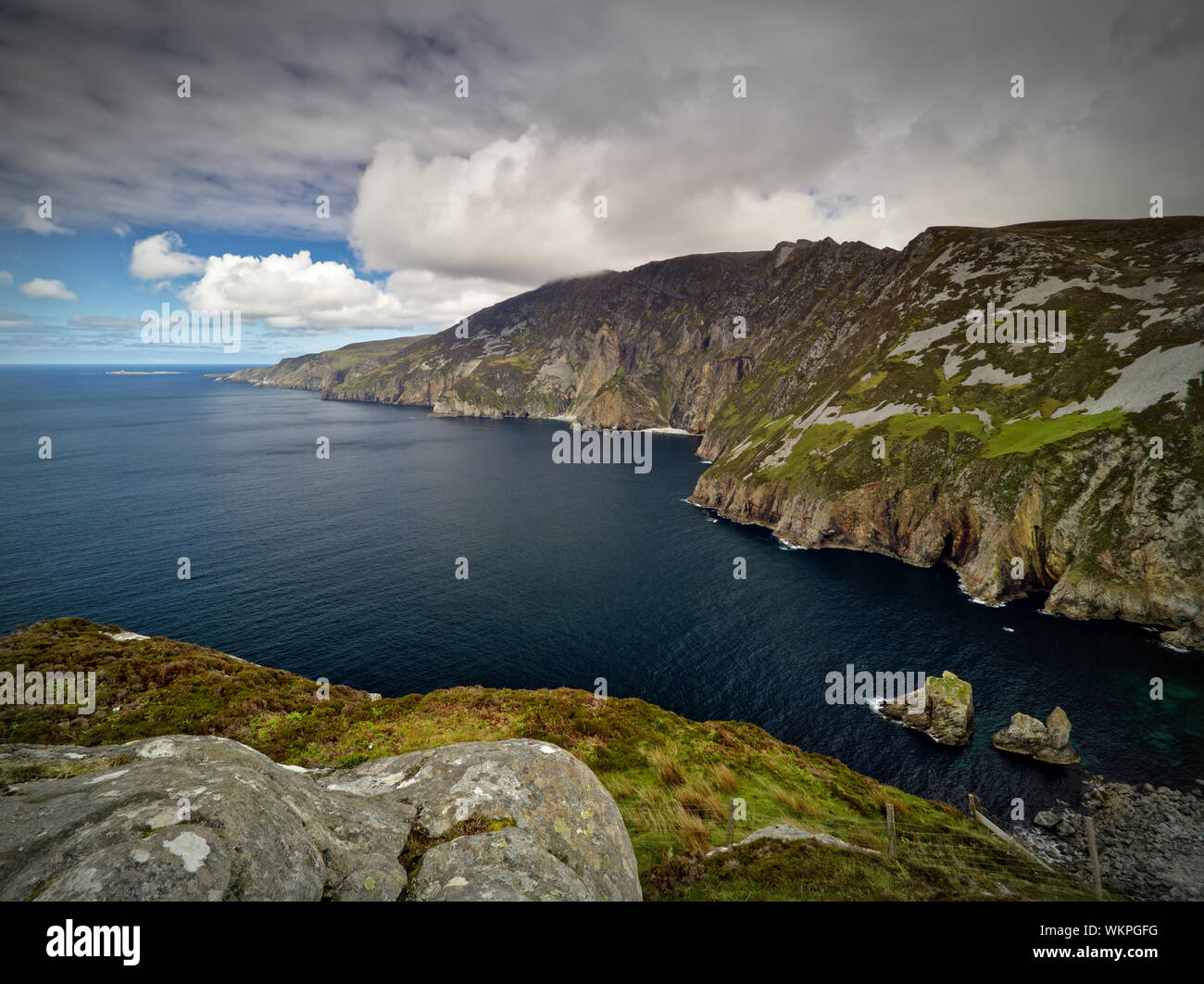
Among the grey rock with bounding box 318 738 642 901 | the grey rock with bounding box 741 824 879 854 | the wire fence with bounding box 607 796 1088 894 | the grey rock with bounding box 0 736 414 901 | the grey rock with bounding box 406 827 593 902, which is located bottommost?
the wire fence with bounding box 607 796 1088 894

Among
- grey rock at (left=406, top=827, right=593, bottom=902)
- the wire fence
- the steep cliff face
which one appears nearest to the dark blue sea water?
the steep cliff face

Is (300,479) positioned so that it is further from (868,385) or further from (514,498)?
(868,385)

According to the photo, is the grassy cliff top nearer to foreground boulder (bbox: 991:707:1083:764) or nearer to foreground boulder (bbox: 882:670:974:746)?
foreground boulder (bbox: 882:670:974:746)

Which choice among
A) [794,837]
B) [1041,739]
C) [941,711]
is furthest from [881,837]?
[1041,739]

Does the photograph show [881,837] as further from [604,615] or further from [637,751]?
[604,615]

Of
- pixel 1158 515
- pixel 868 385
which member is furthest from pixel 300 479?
pixel 1158 515
